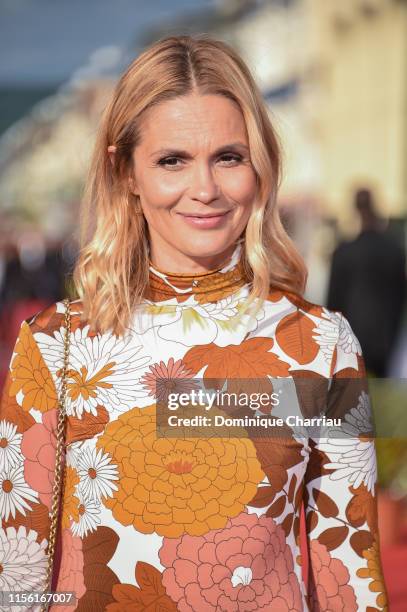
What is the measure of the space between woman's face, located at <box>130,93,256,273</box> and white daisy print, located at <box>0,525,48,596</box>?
0.54 metres

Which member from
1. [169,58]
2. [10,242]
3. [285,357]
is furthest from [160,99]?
[10,242]

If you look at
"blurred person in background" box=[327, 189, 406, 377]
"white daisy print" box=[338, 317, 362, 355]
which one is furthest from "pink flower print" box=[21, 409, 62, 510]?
"blurred person in background" box=[327, 189, 406, 377]

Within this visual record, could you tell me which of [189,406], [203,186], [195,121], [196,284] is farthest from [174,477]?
[195,121]

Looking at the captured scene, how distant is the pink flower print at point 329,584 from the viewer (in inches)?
58.6

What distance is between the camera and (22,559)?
4.83 ft

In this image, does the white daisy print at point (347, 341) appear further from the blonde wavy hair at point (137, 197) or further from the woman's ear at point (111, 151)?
the woman's ear at point (111, 151)

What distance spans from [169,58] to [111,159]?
21 centimetres

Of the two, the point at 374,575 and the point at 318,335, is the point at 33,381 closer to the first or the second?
the point at 318,335

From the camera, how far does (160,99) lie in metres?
1.55

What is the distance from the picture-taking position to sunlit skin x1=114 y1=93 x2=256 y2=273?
152 centimetres

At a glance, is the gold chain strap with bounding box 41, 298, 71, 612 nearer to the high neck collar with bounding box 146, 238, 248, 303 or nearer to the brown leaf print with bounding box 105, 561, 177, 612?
the brown leaf print with bounding box 105, 561, 177, 612

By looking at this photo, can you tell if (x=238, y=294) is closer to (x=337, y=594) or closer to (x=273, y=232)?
(x=273, y=232)

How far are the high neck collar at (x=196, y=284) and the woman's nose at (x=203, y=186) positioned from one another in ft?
0.47

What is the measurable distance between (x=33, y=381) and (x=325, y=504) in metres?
A: 0.52
